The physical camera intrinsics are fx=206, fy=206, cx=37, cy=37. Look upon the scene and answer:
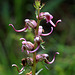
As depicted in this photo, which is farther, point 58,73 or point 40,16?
point 58,73

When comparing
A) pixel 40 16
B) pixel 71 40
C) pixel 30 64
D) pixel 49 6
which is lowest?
pixel 71 40

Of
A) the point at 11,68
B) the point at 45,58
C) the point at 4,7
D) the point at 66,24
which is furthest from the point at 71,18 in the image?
the point at 45,58

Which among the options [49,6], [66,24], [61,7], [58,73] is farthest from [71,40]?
[58,73]

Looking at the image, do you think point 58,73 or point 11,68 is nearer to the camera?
point 58,73

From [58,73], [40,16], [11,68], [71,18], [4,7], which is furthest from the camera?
[71,18]

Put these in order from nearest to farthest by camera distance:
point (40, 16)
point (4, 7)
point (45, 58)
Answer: point (40, 16) < point (45, 58) < point (4, 7)

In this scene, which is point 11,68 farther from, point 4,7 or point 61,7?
point 61,7

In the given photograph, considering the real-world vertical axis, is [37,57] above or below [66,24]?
above

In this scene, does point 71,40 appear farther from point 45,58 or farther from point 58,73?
point 45,58

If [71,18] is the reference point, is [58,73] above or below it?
above
